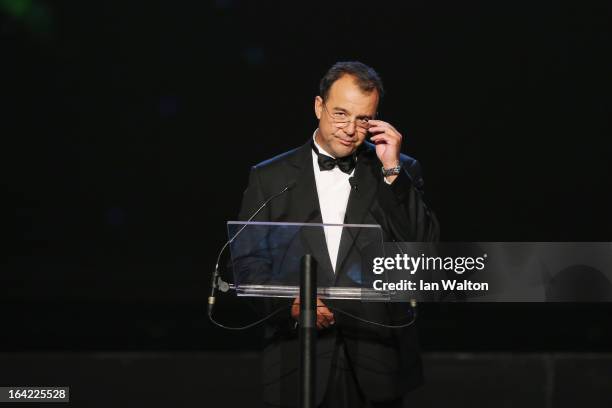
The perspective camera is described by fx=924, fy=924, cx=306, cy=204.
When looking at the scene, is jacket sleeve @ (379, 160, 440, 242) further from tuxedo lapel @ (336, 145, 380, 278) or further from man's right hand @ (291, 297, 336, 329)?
man's right hand @ (291, 297, 336, 329)

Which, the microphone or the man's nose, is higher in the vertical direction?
the man's nose

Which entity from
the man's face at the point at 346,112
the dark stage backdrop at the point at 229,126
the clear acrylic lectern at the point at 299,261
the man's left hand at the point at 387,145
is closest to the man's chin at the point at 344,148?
the man's face at the point at 346,112

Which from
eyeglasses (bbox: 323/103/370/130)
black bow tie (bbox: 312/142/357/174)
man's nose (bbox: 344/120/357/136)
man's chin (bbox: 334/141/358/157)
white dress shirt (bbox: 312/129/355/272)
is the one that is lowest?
white dress shirt (bbox: 312/129/355/272)

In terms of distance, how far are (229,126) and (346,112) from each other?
2050 millimetres

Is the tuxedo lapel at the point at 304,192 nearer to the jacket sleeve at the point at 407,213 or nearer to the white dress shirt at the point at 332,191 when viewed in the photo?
the white dress shirt at the point at 332,191

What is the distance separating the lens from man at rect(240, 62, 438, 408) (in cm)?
224

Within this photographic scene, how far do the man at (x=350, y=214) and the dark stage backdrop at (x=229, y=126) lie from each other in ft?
6.14

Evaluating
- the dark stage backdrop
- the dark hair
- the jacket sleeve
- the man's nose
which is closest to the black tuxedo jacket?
the jacket sleeve

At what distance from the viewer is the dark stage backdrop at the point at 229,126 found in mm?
4262

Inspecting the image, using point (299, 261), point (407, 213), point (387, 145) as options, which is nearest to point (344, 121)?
point (387, 145)

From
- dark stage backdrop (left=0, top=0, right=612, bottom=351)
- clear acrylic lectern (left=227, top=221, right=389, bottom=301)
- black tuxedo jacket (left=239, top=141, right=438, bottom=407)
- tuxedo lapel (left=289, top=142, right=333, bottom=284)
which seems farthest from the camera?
dark stage backdrop (left=0, top=0, right=612, bottom=351)

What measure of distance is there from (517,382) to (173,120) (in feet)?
6.49

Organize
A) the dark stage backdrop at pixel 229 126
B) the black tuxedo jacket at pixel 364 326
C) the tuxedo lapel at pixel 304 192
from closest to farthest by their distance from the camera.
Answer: the black tuxedo jacket at pixel 364 326
the tuxedo lapel at pixel 304 192
the dark stage backdrop at pixel 229 126

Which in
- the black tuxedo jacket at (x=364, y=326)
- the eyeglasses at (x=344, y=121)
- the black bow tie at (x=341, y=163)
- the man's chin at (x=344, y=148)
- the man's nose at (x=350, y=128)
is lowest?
the black tuxedo jacket at (x=364, y=326)
